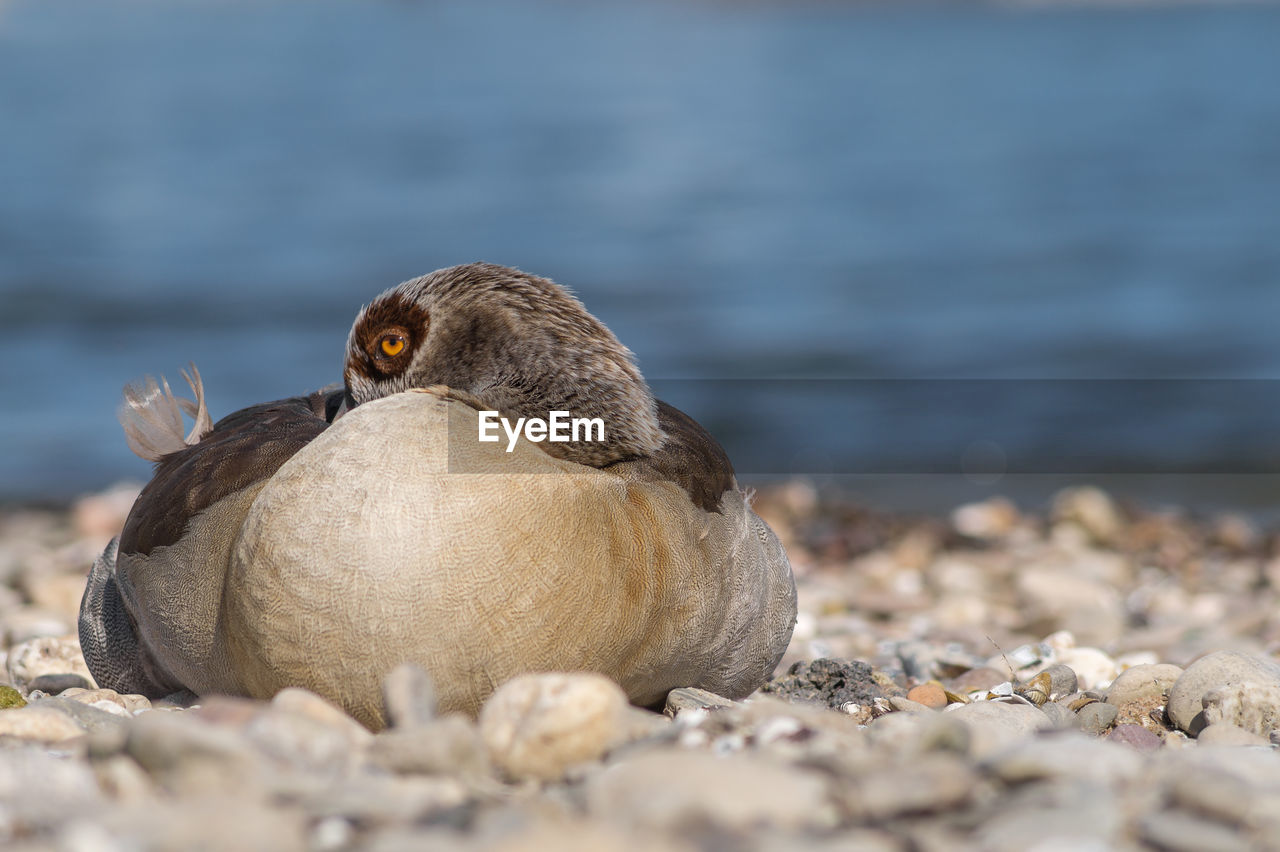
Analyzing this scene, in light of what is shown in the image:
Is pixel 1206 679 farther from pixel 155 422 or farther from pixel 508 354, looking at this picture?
pixel 155 422

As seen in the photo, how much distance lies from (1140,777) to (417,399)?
1982 millimetres

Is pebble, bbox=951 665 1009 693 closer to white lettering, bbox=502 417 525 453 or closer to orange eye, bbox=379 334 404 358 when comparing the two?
white lettering, bbox=502 417 525 453

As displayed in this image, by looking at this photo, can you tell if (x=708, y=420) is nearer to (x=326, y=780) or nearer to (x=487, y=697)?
(x=487, y=697)

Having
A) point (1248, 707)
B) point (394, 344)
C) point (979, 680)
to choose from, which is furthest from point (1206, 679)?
point (394, 344)

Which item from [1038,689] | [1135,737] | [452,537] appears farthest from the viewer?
[1038,689]

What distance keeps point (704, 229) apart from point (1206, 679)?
19.1 meters

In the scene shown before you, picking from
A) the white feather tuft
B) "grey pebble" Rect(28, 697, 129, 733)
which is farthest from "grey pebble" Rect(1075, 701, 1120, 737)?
the white feather tuft

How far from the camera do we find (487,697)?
3596 mm

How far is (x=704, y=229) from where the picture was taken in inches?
902

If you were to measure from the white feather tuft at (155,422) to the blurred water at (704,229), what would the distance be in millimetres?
7277

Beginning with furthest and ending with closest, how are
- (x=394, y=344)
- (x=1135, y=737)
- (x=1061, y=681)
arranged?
(x=1061, y=681), (x=394, y=344), (x=1135, y=737)

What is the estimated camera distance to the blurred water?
14.3 metres

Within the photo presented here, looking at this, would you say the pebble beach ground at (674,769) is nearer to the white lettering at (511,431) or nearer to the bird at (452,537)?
the bird at (452,537)

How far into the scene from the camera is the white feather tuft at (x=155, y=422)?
16.0 feet
